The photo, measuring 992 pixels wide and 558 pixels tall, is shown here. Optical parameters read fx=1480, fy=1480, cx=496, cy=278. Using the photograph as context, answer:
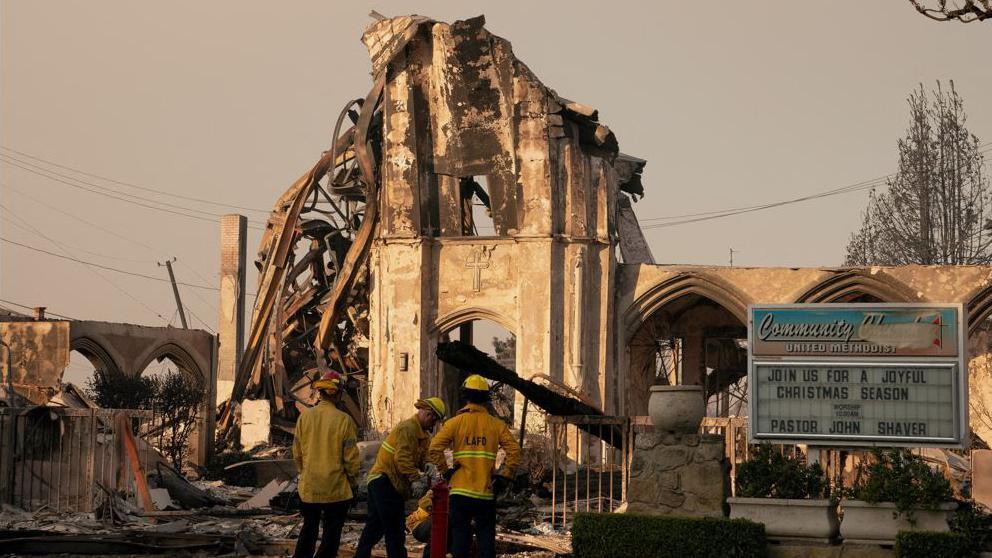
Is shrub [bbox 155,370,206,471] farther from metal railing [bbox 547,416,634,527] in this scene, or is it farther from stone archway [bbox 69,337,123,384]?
metal railing [bbox 547,416,634,527]

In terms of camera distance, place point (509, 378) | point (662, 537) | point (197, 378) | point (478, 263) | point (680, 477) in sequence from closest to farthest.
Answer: point (662, 537)
point (680, 477)
point (509, 378)
point (478, 263)
point (197, 378)

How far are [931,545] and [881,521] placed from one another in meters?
0.69

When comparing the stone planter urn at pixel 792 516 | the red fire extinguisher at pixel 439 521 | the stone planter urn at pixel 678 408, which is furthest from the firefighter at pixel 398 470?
the stone planter urn at pixel 792 516

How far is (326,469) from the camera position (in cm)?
1173

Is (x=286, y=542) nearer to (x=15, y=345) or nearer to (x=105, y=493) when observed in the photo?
(x=105, y=493)

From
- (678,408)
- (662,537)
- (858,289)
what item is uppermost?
(858,289)

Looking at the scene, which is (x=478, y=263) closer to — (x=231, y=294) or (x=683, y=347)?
(x=683, y=347)

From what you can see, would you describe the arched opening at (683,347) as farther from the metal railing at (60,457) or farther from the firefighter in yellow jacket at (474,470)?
the firefighter in yellow jacket at (474,470)

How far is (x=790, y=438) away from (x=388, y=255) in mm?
17477

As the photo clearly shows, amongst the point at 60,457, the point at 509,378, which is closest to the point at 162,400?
the point at 60,457

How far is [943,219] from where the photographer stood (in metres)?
50.0

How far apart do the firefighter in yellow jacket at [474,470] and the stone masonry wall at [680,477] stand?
2.31 meters

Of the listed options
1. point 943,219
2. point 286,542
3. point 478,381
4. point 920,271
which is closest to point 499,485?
point 478,381

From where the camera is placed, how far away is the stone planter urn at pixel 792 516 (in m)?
12.6
